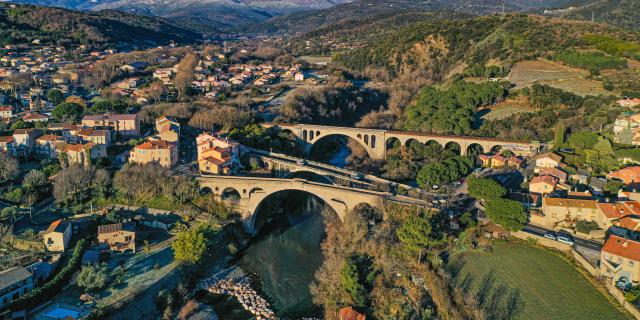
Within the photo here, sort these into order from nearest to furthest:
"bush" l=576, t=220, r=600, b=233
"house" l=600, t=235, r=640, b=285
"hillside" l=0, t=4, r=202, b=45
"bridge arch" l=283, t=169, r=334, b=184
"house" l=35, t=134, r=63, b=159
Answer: "house" l=600, t=235, r=640, b=285 < "bush" l=576, t=220, r=600, b=233 < "house" l=35, t=134, r=63, b=159 < "bridge arch" l=283, t=169, r=334, b=184 < "hillside" l=0, t=4, r=202, b=45

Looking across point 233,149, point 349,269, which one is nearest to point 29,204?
point 233,149

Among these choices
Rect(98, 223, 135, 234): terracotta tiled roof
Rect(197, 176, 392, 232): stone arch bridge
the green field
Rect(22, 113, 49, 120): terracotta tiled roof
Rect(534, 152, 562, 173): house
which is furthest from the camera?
Rect(22, 113, 49, 120): terracotta tiled roof

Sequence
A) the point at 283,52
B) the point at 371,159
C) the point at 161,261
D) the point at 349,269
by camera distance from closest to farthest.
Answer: the point at 349,269, the point at 161,261, the point at 371,159, the point at 283,52

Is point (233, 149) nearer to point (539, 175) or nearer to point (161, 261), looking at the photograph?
point (161, 261)

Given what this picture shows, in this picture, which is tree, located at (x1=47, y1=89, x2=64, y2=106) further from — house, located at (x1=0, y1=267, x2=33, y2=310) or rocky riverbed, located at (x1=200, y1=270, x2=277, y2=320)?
rocky riverbed, located at (x1=200, y1=270, x2=277, y2=320)

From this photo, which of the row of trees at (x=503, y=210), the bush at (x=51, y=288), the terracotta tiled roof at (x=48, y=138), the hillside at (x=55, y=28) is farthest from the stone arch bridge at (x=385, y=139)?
the hillside at (x=55, y=28)

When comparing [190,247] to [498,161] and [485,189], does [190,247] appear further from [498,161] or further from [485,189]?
[498,161]

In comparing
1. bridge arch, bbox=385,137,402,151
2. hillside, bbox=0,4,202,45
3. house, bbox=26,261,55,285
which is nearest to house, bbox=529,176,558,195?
bridge arch, bbox=385,137,402,151
